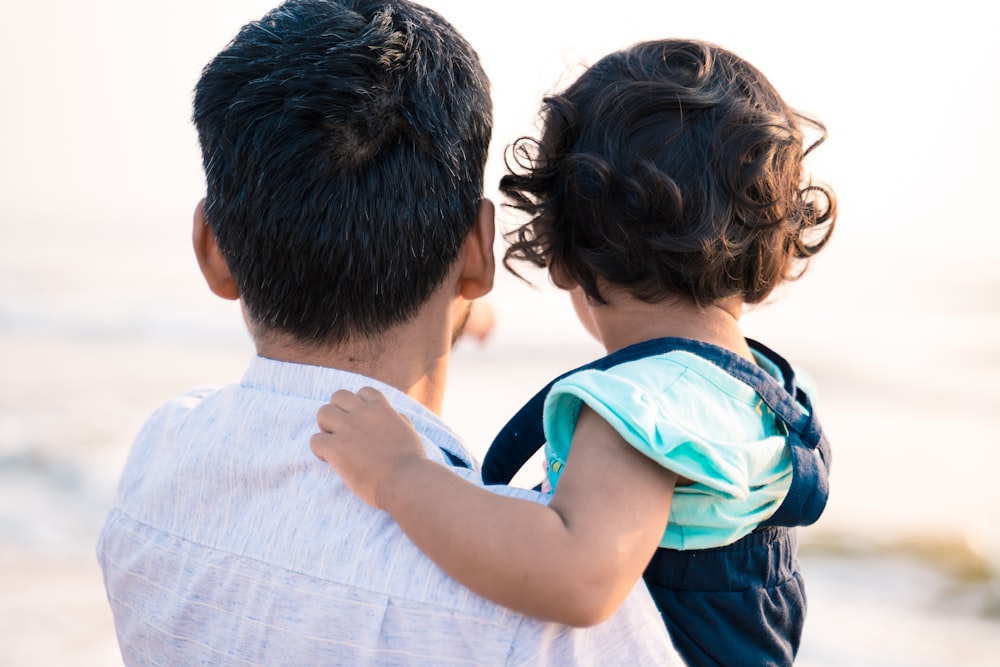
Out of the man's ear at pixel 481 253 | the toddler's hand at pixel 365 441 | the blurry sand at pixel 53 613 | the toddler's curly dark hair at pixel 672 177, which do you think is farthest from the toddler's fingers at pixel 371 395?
the blurry sand at pixel 53 613

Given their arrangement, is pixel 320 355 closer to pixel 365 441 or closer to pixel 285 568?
pixel 365 441

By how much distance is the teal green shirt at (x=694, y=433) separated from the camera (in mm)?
1359

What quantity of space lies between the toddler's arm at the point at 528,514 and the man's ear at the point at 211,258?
0.28 meters

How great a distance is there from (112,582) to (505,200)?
936 mm

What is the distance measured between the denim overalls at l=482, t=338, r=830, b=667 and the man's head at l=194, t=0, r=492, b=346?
0.33 metres

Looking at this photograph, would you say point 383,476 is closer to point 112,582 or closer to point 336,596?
point 336,596

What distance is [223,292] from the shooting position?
5.26ft

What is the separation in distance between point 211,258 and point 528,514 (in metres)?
0.64

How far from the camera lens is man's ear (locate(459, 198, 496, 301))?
5.12 ft

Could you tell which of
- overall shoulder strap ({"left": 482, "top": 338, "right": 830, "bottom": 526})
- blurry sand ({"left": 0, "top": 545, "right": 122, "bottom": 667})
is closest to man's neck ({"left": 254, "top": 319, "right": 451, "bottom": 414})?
overall shoulder strap ({"left": 482, "top": 338, "right": 830, "bottom": 526})

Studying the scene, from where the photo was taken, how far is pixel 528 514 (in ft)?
4.26

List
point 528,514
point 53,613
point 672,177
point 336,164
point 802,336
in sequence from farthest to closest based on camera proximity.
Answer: point 802,336, point 53,613, point 672,177, point 336,164, point 528,514

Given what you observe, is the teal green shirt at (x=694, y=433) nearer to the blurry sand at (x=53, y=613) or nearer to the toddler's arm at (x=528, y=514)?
the toddler's arm at (x=528, y=514)

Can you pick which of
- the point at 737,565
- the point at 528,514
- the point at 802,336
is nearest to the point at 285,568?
the point at 528,514
